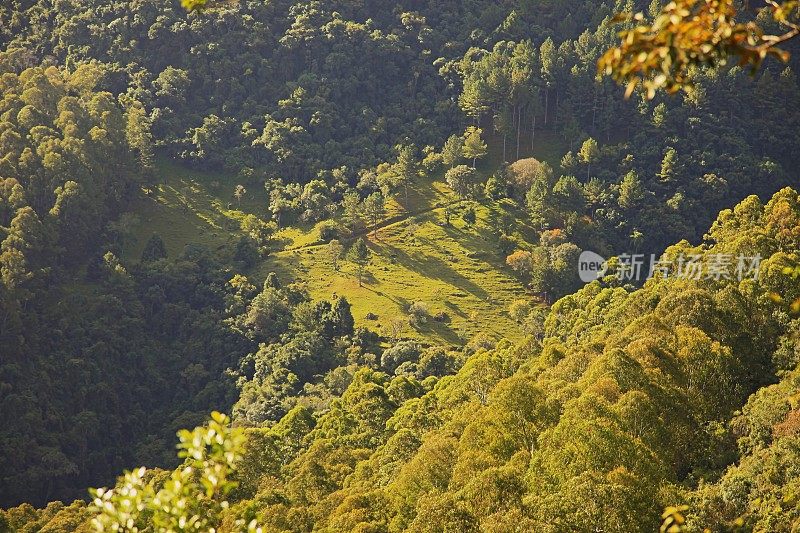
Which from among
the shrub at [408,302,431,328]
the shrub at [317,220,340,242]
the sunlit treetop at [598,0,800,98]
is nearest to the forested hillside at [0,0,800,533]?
the shrub at [408,302,431,328]

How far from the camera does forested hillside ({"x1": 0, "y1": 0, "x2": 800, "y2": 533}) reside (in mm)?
39094

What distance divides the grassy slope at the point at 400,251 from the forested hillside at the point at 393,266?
14.7 inches

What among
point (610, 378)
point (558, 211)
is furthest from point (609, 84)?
point (610, 378)

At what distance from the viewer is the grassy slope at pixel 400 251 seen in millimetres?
91312

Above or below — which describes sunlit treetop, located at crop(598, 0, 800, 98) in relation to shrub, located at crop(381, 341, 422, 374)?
above

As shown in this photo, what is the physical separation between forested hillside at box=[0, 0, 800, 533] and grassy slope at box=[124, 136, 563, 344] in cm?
37

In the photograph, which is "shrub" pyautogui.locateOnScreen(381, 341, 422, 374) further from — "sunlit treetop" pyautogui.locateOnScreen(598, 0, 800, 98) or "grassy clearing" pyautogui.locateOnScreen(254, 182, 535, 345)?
"sunlit treetop" pyautogui.locateOnScreen(598, 0, 800, 98)

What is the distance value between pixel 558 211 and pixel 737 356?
189 feet

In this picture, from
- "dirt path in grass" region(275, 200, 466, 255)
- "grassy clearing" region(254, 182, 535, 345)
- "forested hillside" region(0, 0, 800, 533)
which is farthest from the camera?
"dirt path in grass" region(275, 200, 466, 255)

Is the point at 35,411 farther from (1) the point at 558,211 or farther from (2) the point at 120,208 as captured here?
(1) the point at 558,211

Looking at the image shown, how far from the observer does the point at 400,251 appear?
100 meters
